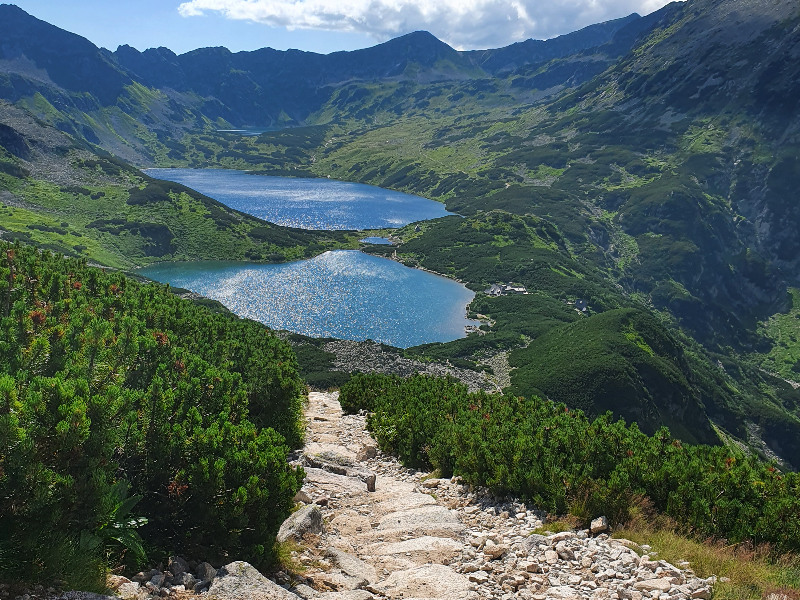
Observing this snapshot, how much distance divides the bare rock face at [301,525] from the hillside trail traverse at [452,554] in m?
0.03

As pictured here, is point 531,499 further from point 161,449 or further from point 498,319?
point 498,319

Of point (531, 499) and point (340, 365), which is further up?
point (531, 499)

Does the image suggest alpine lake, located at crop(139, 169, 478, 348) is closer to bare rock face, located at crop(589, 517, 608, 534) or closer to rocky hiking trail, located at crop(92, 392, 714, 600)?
rocky hiking trail, located at crop(92, 392, 714, 600)

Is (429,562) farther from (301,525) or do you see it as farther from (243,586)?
(243,586)

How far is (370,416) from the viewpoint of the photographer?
3189 centimetres

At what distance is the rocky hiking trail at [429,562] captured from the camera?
10.7 meters

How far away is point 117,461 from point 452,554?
7.91 metres

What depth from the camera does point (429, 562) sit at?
526 inches

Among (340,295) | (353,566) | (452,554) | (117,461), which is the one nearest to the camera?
(117,461)

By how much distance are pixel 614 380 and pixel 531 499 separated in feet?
291

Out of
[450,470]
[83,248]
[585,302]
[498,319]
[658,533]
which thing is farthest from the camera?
[585,302]

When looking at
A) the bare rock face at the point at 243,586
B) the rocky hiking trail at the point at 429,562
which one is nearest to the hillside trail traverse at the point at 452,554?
the rocky hiking trail at the point at 429,562

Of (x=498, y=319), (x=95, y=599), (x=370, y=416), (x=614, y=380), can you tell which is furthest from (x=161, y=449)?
(x=498, y=319)

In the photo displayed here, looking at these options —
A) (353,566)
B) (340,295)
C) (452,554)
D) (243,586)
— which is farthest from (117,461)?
(340,295)
